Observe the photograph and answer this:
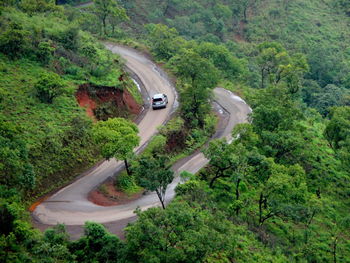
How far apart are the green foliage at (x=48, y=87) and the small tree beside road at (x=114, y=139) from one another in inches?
293

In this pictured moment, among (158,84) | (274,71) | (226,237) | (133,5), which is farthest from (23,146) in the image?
(133,5)

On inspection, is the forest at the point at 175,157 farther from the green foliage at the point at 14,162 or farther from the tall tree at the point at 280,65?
the tall tree at the point at 280,65

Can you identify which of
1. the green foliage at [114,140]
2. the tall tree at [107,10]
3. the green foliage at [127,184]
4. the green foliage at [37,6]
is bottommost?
the green foliage at [127,184]

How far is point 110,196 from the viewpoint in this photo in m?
35.2

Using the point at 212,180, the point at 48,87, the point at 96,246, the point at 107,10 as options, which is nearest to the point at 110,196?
the point at 96,246

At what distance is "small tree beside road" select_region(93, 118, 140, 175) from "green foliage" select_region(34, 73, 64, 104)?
24.4 ft

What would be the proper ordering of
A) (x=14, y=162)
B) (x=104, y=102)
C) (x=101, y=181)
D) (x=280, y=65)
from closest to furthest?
(x=14, y=162) < (x=101, y=181) < (x=104, y=102) < (x=280, y=65)

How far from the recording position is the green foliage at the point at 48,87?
40250mm

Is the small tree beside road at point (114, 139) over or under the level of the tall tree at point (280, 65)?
over

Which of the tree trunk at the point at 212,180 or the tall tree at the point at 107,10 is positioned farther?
the tall tree at the point at 107,10

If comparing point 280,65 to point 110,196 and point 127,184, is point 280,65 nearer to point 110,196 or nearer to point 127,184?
point 127,184

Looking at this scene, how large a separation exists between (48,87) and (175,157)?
43.6 feet

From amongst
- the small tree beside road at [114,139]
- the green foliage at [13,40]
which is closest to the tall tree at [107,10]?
the green foliage at [13,40]

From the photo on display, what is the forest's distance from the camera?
88.2 feet
